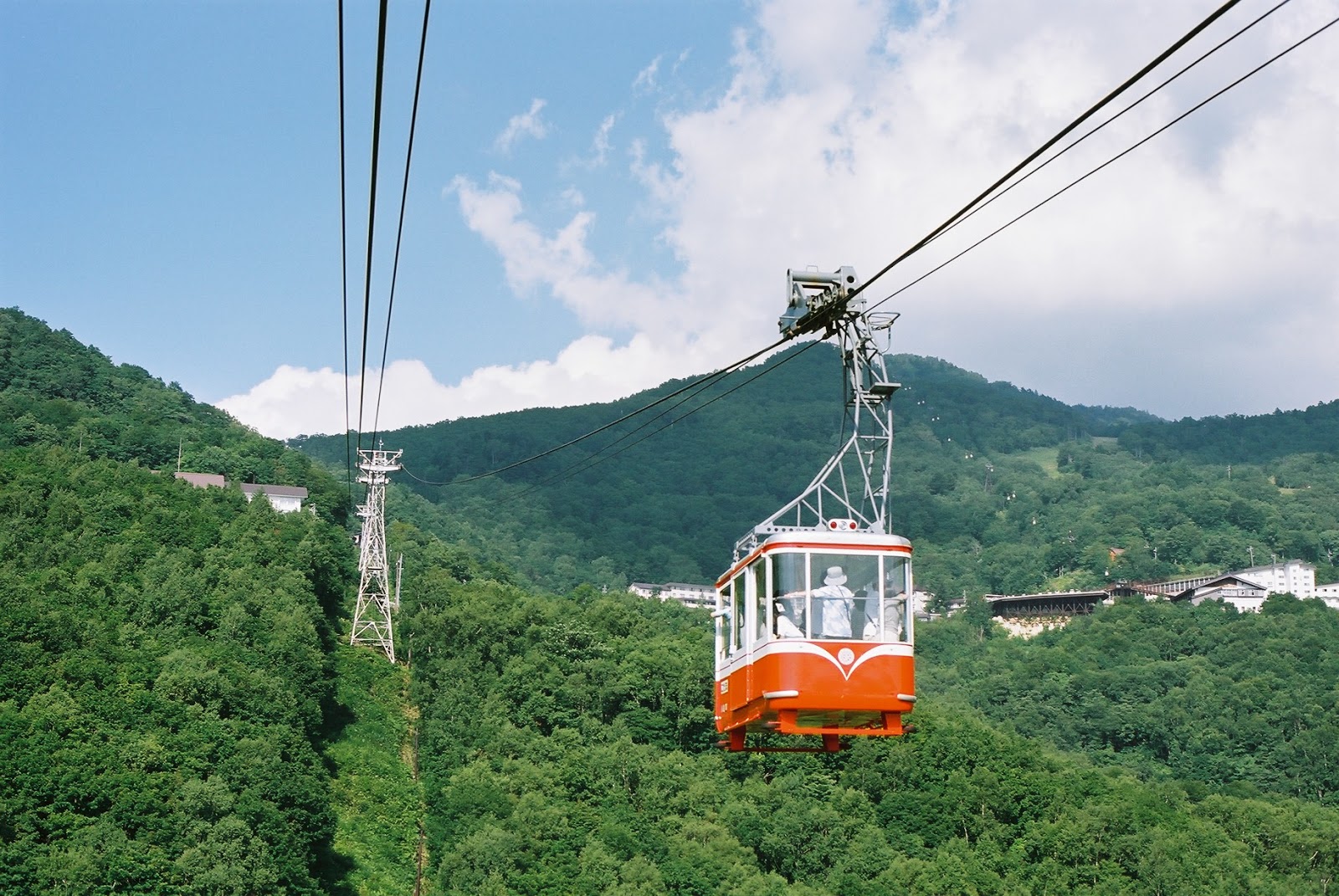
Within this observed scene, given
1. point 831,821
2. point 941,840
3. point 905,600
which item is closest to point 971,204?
point 905,600

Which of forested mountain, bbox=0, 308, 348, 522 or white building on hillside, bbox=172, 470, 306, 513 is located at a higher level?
forested mountain, bbox=0, 308, 348, 522

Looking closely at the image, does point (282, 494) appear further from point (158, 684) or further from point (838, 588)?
point (838, 588)

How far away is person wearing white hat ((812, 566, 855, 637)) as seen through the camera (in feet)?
71.1

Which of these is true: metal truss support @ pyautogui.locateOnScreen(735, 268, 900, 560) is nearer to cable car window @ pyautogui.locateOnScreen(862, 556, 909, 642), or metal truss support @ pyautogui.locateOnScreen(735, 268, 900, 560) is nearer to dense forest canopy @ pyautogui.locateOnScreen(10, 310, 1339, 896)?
cable car window @ pyautogui.locateOnScreen(862, 556, 909, 642)

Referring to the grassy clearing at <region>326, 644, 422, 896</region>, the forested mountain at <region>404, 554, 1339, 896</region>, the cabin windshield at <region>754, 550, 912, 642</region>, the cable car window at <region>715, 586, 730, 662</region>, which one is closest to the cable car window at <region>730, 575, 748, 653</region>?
the cable car window at <region>715, 586, 730, 662</region>

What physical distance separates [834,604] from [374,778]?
5905cm

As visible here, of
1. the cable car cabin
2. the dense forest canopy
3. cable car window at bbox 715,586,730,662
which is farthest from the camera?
the dense forest canopy

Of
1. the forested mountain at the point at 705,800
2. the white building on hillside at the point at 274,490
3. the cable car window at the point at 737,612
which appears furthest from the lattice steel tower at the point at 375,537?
the cable car window at the point at 737,612

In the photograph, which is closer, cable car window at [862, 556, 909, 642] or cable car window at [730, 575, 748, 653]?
cable car window at [862, 556, 909, 642]

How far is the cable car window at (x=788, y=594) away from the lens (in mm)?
21750

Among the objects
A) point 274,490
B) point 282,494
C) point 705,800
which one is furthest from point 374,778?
point 274,490

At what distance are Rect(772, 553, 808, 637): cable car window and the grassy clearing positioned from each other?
48.3 metres

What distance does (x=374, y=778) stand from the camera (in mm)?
76125

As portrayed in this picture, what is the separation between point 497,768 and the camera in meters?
77.2
